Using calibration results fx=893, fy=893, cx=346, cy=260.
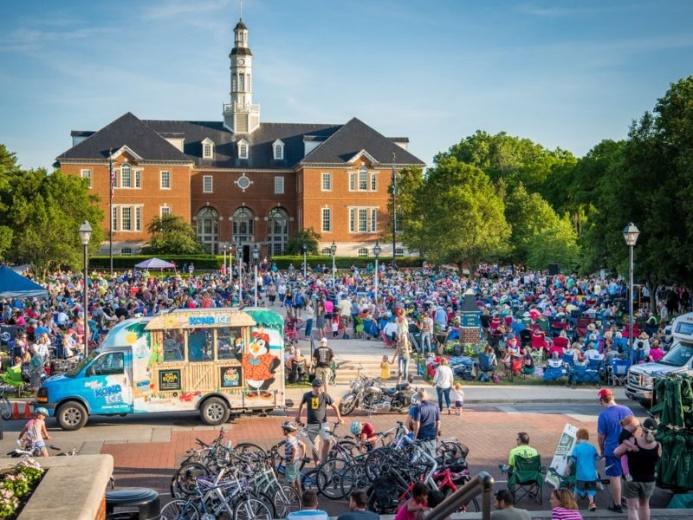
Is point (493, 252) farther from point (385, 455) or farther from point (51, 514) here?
point (51, 514)

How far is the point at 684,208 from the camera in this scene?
33.7 meters

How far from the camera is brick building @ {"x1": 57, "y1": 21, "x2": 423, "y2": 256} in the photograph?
87500 mm

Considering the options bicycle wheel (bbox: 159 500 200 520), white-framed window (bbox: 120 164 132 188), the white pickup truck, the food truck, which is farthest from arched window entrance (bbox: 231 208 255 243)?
bicycle wheel (bbox: 159 500 200 520)

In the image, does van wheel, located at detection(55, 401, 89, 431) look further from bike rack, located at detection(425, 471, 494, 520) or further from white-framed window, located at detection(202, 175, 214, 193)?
white-framed window, located at detection(202, 175, 214, 193)

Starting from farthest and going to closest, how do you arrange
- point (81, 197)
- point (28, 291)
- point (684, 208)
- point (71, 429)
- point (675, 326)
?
point (81, 197)
point (684, 208)
point (28, 291)
point (675, 326)
point (71, 429)

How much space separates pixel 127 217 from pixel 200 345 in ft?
234

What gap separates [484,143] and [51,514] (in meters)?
104

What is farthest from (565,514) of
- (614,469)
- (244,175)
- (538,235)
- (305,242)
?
(244,175)

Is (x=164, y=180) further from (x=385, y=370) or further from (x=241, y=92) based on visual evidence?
(x=385, y=370)

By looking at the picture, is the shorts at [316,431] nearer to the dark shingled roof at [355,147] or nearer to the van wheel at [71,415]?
the van wheel at [71,415]

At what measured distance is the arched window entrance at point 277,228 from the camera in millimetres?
94375

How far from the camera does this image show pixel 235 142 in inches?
3681

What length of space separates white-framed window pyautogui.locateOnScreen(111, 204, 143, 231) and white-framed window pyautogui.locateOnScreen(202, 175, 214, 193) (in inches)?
288

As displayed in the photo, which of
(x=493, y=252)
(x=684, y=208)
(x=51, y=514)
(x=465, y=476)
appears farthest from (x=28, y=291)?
(x=493, y=252)
